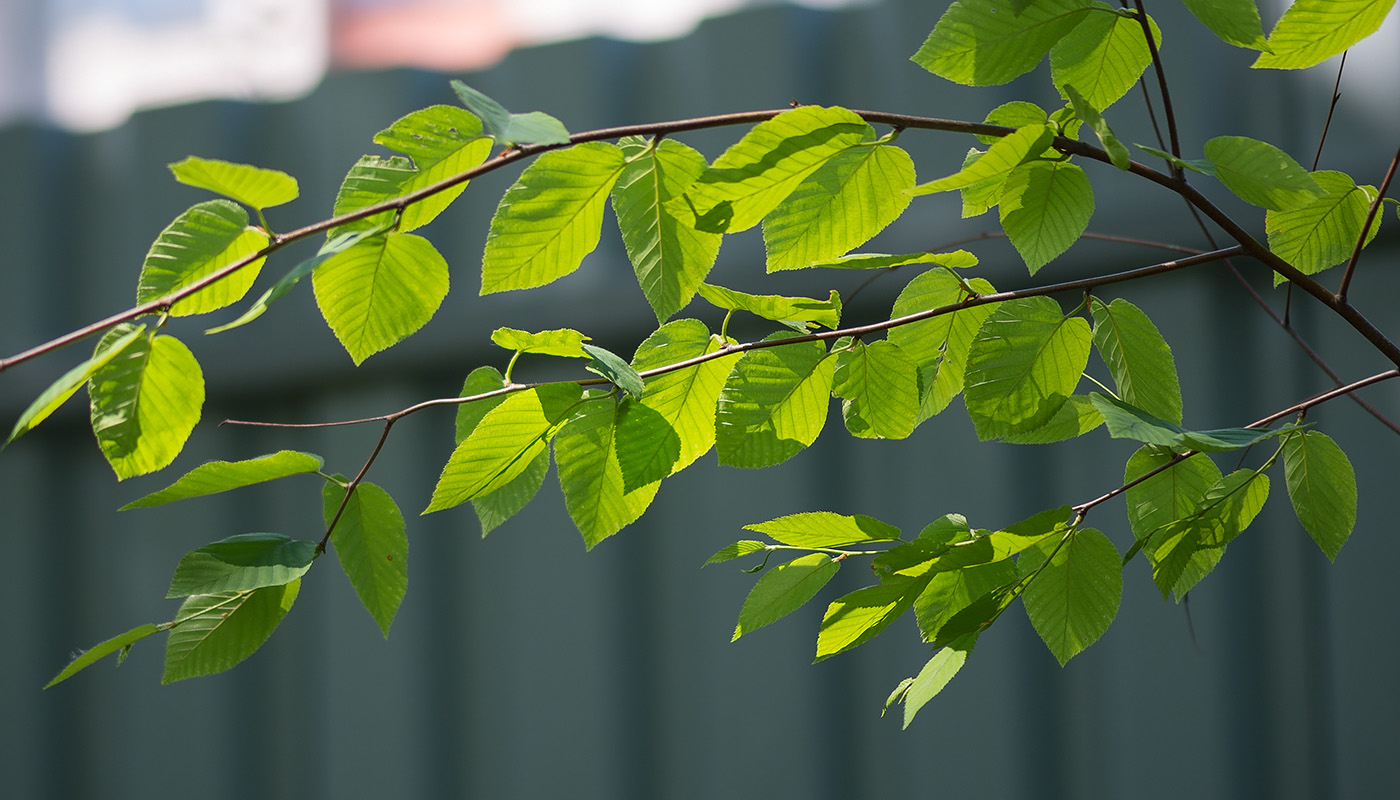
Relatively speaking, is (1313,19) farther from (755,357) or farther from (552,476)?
(552,476)

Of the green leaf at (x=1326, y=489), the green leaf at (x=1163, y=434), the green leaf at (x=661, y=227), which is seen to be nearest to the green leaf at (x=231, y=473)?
the green leaf at (x=661, y=227)

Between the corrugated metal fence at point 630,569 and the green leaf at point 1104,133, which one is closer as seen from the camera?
the green leaf at point 1104,133

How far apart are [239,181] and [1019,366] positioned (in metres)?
0.23

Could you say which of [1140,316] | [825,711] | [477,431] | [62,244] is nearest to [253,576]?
[477,431]

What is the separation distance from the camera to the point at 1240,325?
0.82 metres

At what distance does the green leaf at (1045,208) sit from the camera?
297mm

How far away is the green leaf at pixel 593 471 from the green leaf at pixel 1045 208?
0.44ft

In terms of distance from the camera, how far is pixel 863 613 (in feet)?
0.99

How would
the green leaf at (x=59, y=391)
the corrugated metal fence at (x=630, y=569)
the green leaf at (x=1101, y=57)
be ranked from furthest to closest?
the corrugated metal fence at (x=630, y=569) → the green leaf at (x=1101, y=57) → the green leaf at (x=59, y=391)

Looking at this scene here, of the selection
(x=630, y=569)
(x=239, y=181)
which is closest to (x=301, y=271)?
(x=239, y=181)

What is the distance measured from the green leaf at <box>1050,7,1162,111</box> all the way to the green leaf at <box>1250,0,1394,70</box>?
0.04 meters

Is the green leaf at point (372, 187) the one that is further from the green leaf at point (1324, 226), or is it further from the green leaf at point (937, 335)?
the green leaf at point (1324, 226)

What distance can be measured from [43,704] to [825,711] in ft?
3.19

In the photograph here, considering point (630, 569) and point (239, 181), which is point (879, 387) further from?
point (630, 569)
